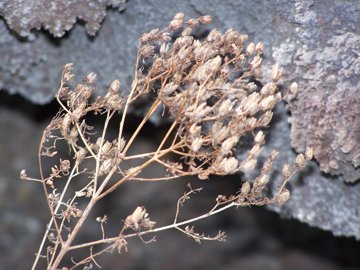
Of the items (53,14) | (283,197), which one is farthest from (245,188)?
(53,14)

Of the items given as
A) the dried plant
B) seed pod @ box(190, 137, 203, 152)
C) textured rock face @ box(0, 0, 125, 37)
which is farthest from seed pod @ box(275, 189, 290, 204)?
textured rock face @ box(0, 0, 125, 37)

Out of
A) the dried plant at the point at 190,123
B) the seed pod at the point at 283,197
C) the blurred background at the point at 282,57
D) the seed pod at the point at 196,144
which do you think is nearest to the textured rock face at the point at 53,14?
the blurred background at the point at 282,57

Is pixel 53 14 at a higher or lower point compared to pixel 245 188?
higher

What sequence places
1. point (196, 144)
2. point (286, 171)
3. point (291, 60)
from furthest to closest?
point (291, 60) → point (286, 171) → point (196, 144)

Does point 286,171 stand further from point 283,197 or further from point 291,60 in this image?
point 291,60

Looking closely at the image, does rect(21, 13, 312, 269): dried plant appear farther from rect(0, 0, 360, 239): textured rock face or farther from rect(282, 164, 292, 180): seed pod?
rect(0, 0, 360, 239): textured rock face

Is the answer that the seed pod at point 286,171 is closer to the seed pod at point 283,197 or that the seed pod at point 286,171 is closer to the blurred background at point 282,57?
the seed pod at point 283,197

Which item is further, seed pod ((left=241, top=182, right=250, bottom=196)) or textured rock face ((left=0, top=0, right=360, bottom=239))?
textured rock face ((left=0, top=0, right=360, bottom=239))

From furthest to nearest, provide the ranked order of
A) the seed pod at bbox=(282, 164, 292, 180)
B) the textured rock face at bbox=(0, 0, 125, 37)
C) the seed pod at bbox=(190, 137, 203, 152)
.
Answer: the textured rock face at bbox=(0, 0, 125, 37) → the seed pod at bbox=(282, 164, 292, 180) → the seed pod at bbox=(190, 137, 203, 152)
